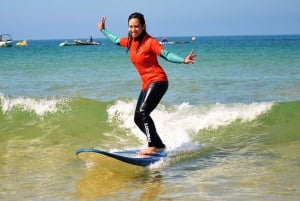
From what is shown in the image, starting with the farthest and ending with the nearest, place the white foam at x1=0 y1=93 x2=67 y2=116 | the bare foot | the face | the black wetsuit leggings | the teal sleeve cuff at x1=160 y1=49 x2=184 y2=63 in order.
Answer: the white foam at x1=0 y1=93 x2=67 y2=116 → the bare foot → the black wetsuit leggings → the face → the teal sleeve cuff at x1=160 y1=49 x2=184 y2=63

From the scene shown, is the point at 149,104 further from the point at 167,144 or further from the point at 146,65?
the point at 167,144

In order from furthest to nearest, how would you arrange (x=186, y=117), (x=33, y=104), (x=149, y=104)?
(x=33, y=104) < (x=186, y=117) < (x=149, y=104)

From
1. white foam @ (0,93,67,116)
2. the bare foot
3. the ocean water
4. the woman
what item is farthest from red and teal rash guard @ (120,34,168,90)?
white foam @ (0,93,67,116)

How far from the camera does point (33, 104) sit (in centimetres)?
1368

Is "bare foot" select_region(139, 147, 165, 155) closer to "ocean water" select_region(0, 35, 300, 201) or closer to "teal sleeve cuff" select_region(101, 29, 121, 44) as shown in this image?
"ocean water" select_region(0, 35, 300, 201)

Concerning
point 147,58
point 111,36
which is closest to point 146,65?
point 147,58

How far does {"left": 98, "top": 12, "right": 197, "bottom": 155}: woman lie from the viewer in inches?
263

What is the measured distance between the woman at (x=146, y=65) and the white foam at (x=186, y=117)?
259 cm

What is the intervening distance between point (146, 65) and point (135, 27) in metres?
0.55

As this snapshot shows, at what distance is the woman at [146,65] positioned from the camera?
21.9 ft

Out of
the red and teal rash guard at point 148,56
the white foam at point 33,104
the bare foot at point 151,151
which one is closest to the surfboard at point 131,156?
the bare foot at point 151,151

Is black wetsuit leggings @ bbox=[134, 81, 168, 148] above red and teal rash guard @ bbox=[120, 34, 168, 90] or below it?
below

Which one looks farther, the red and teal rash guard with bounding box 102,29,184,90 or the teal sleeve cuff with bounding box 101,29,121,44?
the teal sleeve cuff with bounding box 101,29,121,44

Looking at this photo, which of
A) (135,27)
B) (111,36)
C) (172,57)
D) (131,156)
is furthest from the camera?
(111,36)
